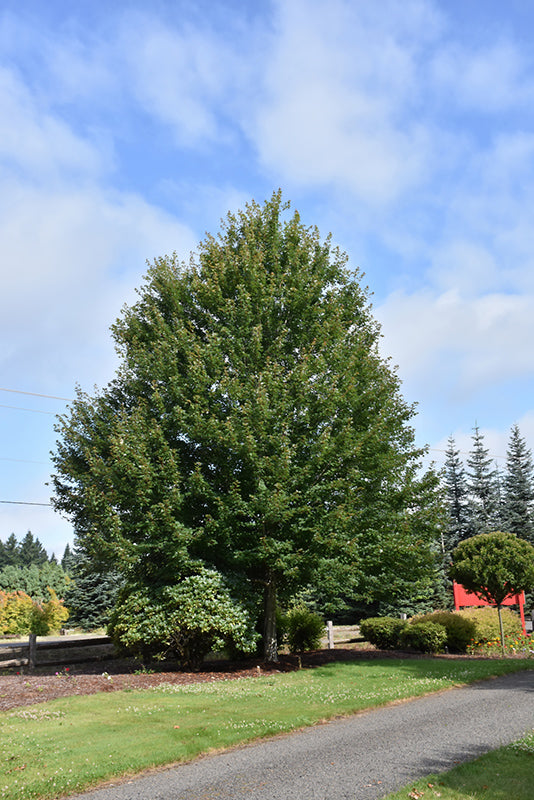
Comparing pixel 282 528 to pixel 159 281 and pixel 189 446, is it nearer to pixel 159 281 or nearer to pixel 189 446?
pixel 189 446

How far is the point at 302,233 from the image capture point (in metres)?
21.1

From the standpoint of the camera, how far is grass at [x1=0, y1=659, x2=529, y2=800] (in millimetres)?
7578

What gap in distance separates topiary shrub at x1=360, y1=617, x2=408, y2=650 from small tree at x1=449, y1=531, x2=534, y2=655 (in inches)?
128

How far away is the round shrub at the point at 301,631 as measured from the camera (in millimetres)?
22812

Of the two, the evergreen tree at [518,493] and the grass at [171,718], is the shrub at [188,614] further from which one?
the evergreen tree at [518,493]

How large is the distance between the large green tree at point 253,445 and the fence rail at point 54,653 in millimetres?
4442

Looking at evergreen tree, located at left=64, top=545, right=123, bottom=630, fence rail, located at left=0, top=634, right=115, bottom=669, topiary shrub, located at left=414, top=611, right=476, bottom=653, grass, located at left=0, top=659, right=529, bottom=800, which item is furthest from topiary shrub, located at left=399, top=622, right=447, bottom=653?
evergreen tree, located at left=64, top=545, right=123, bottom=630

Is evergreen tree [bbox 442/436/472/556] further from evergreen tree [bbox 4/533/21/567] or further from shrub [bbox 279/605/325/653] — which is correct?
evergreen tree [bbox 4/533/21/567]

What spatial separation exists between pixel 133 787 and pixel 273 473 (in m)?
9.56

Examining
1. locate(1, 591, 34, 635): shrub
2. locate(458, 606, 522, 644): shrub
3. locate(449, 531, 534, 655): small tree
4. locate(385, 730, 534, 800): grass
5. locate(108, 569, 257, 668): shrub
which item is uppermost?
locate(449, 531, 534, 655): small tree

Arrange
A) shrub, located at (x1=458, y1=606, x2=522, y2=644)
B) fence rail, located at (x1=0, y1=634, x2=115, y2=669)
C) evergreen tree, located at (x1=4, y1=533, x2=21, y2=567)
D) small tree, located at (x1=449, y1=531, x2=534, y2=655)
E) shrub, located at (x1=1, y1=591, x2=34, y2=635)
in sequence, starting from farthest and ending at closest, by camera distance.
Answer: evergreen tree, located at (x1=4, y1=533, x2=21, y2=567) → shrub, located at (x1=1, y1=591, x2=34, y2=635) → shrub, located at (x1=458, y1=606, x2=522, y2=644) → small tree, located at (x1=449, y1=531, x2=534, y2=655) → fence rail, located at (x1=0, y1=634, x2=115, y2=669)

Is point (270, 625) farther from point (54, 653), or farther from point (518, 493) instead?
point (518, 493)

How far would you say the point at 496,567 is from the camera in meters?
21.2

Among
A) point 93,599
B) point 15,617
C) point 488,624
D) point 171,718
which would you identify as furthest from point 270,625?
point 15,617
